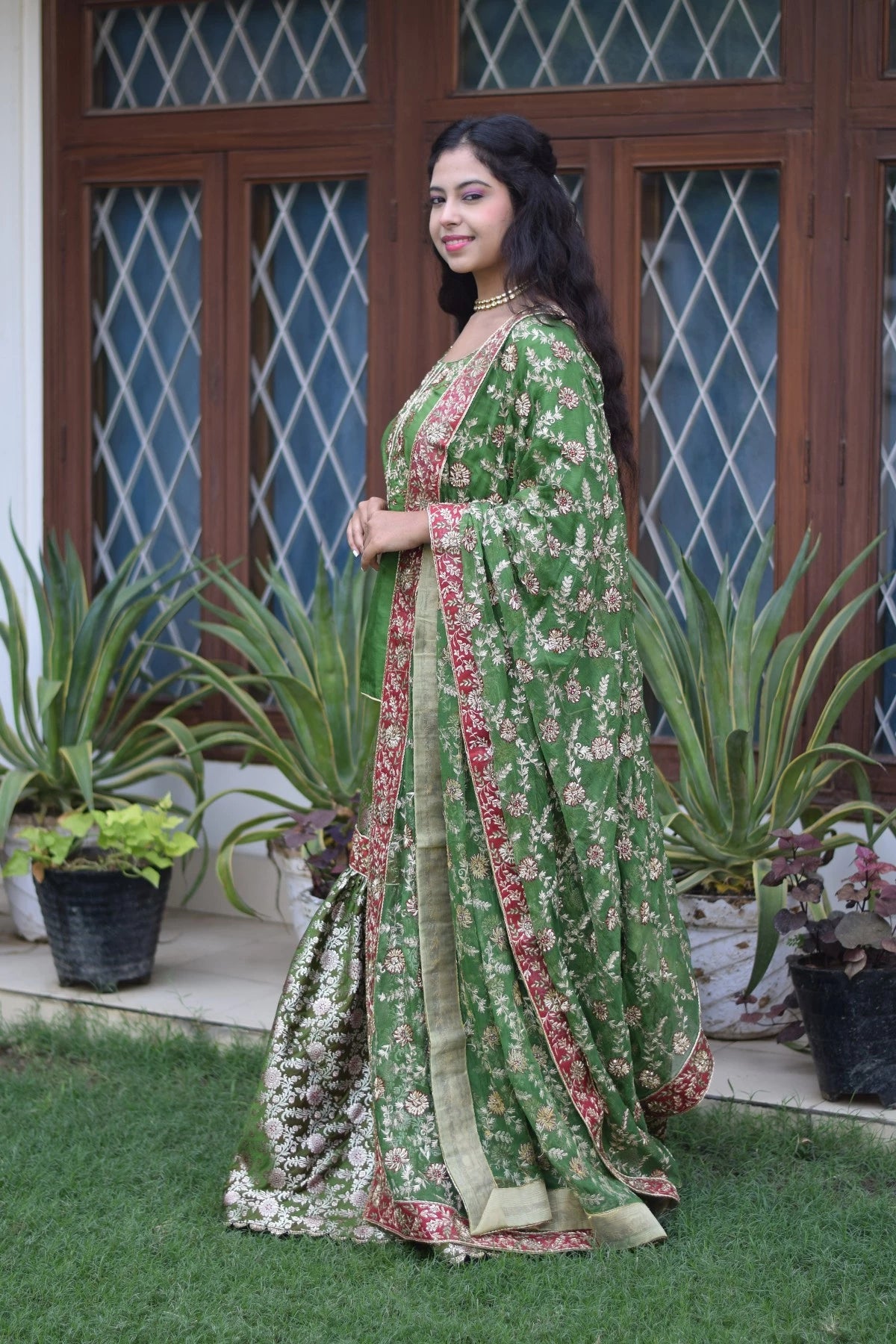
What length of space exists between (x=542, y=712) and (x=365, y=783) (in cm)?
45

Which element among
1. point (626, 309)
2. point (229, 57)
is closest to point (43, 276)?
point (229, 57)

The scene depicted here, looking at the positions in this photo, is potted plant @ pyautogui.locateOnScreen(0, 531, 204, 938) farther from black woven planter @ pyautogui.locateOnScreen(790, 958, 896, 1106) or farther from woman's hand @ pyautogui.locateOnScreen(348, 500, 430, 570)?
black woven planter @ pyautogui.locateOnScreen(790, 958, 896, 1106)

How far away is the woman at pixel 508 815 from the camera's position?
2738 mm

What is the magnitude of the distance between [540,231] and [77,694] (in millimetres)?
2316

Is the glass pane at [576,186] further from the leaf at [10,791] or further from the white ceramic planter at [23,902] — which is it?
the white ceramic planter at [23,902]

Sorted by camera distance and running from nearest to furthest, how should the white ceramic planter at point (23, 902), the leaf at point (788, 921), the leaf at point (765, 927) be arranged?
the leaf at point (788, 921) → the leaf at point (765, 927) → the white ceramic planter at point (23, 902)

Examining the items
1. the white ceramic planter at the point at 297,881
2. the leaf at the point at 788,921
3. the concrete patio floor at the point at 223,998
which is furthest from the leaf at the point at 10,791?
the leaf at the point at 788,921

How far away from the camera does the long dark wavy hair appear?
9.20ft

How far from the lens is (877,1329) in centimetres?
247

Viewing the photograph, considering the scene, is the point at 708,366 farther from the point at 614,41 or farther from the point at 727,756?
the point at 727,756

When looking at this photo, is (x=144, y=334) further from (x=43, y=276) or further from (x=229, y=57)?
(x=229, y=57)

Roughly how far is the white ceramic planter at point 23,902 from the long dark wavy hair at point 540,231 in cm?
253

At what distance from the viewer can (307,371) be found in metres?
4.99

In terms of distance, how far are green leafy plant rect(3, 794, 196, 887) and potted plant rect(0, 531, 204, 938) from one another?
7.1 inches
